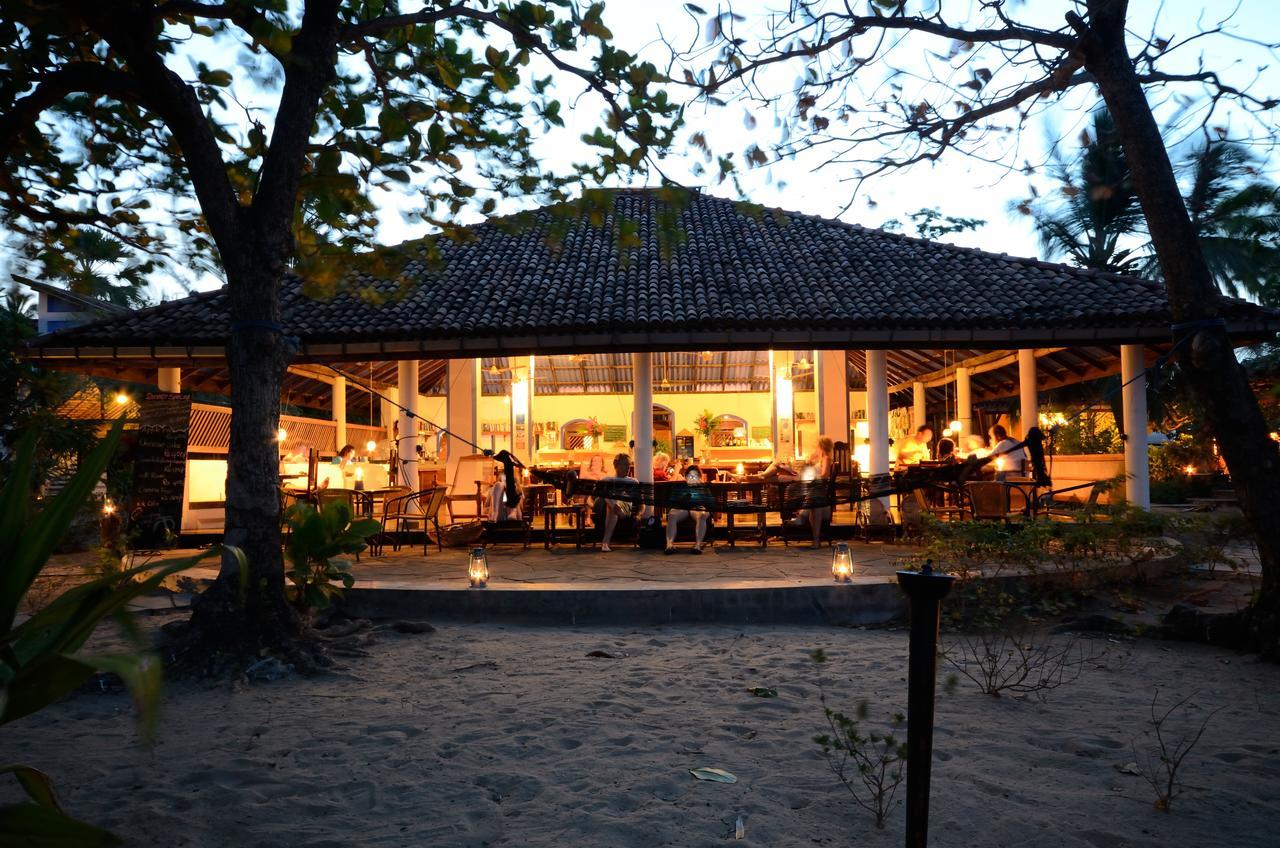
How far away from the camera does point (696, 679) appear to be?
4535 millimetres

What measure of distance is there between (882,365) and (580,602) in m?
6.10

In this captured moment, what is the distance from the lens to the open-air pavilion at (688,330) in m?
9.59

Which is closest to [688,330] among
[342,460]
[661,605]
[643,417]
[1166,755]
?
[643,417]

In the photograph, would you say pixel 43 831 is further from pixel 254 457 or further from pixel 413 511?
pixel 413 511

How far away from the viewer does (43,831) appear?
1.30m

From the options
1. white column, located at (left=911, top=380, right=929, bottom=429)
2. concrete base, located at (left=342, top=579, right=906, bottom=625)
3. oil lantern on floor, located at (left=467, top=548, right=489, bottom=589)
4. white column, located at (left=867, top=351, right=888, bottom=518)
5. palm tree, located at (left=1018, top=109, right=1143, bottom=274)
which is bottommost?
concrete base, located at (left=342, top=579, right=906, bottom=625)

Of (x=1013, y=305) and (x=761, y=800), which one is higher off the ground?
(x=1013, y=305)

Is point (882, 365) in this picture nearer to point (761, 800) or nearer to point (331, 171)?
point (331, 171)

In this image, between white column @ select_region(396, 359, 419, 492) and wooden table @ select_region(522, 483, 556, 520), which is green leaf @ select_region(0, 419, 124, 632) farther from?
white column @ select_region(396, 359, 419, 492)

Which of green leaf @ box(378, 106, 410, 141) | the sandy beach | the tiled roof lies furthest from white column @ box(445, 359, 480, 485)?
green leaf @ box(378, 106, 410, 141)

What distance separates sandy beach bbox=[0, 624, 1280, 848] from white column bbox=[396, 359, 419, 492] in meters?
5.99

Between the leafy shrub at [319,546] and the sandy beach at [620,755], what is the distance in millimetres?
544

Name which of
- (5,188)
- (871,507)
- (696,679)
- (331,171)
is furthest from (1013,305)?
(5,188)

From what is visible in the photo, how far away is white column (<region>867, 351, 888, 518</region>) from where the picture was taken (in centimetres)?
1062
